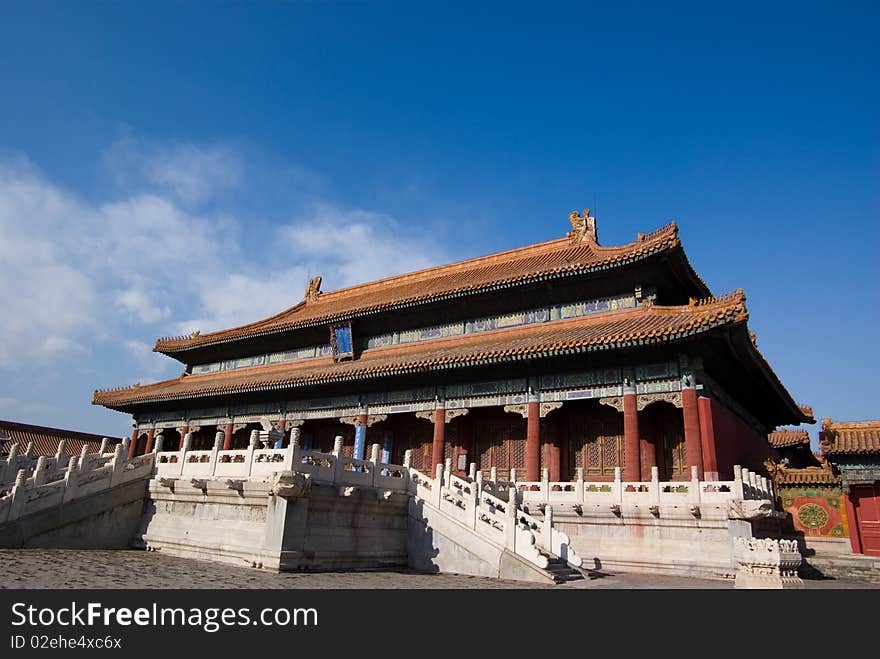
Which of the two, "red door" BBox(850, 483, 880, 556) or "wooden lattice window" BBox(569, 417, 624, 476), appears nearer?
"red door" BBox(850, 483, 880, 556)

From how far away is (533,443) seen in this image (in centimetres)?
1850

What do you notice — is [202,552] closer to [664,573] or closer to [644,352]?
[664,573]

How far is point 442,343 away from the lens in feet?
75.8

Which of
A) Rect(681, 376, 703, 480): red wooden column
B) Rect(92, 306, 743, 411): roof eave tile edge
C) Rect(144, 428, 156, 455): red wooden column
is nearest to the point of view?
Rect(92, 306, 743, 411): roof eave tile edge

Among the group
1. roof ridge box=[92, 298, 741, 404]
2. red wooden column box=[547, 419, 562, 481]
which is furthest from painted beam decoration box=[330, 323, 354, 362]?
red wooden column box=[547, 419, 562, 481]

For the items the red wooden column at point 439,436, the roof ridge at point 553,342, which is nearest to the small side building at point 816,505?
the roof ridge at point 553,342

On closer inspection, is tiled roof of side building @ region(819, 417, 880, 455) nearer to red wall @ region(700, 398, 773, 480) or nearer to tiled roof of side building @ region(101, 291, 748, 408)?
red wall @ region(700, 398, 773, 480)

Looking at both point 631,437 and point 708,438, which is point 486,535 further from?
point 708,438

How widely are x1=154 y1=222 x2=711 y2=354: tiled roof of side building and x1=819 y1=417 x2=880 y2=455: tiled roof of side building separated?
232 inches

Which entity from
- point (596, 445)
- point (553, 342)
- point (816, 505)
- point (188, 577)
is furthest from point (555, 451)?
point (188, 577)

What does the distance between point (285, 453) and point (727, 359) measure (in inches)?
496

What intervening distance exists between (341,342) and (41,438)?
23.4 m

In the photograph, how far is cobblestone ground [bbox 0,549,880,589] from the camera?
9250mm

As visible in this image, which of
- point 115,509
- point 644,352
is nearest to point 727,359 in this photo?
point 644,352
